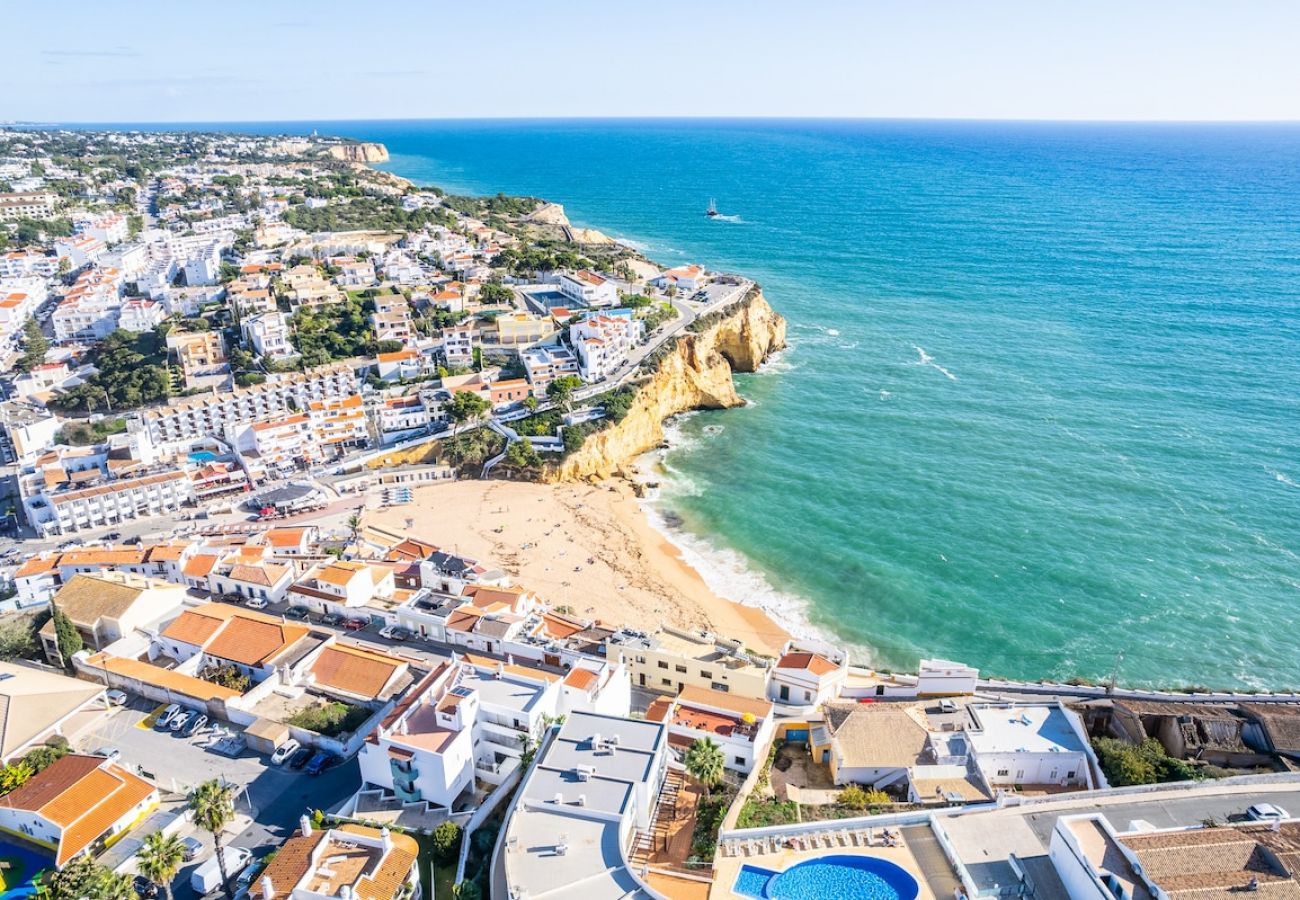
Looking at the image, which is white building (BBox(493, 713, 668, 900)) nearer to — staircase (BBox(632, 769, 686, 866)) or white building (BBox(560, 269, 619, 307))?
staircase (BBox(632, 769, 686, 866))

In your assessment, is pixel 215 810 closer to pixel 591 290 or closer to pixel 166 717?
pixel 166 717

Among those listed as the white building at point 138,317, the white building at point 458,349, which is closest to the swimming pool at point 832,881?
the white building at point 458,349

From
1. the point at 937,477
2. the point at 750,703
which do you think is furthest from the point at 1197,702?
the point at 937,477

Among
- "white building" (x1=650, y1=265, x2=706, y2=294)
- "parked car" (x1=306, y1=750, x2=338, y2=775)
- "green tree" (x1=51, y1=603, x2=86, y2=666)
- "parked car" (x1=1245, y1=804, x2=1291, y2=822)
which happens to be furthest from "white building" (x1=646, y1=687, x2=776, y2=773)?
"white building" (x1=650, y1=265, x2=706, y2=294)

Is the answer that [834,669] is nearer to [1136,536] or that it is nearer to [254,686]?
[254,686]

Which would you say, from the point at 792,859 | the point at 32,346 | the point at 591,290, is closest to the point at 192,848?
the point at 792,859

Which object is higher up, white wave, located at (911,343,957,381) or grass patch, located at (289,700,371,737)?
white wave, located at (911,343,957,381)
